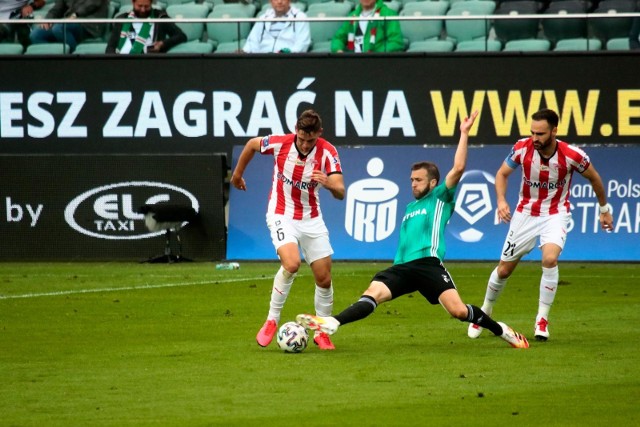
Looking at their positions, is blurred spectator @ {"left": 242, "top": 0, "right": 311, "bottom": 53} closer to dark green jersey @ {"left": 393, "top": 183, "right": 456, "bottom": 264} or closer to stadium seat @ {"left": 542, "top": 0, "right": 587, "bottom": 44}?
stadium seat @ {"left": 542, "top": 0, "right": 587, "bottom": 44}

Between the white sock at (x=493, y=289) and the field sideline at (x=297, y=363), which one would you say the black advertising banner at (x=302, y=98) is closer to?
the field sideline at (x=297, y=363)

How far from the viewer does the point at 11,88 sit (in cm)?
2097

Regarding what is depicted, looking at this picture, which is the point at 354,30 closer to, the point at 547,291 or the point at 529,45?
the point at 529,45

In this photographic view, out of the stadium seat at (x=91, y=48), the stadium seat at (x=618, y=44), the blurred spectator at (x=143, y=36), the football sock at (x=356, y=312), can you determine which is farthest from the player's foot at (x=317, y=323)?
the stadium seat at (x=91, y=48)

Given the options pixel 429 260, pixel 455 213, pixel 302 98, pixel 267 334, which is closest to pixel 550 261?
pixel 429 260

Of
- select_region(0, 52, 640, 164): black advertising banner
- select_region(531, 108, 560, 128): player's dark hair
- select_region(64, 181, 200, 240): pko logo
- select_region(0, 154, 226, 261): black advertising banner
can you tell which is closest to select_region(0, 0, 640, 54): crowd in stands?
select_region(0, 52, 640, 164): black advertising banner

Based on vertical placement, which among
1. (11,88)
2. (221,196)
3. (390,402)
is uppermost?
(390,402)

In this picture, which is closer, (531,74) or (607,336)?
(607,336)

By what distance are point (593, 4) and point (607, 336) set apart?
10.1 m

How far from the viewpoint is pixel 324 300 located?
1096 cm

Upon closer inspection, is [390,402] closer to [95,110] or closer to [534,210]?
[534,210]

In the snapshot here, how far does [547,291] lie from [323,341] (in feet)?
7.03

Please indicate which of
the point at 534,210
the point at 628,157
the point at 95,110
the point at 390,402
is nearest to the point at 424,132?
the point at 628,157

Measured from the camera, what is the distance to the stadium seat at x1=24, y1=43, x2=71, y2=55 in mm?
20938
